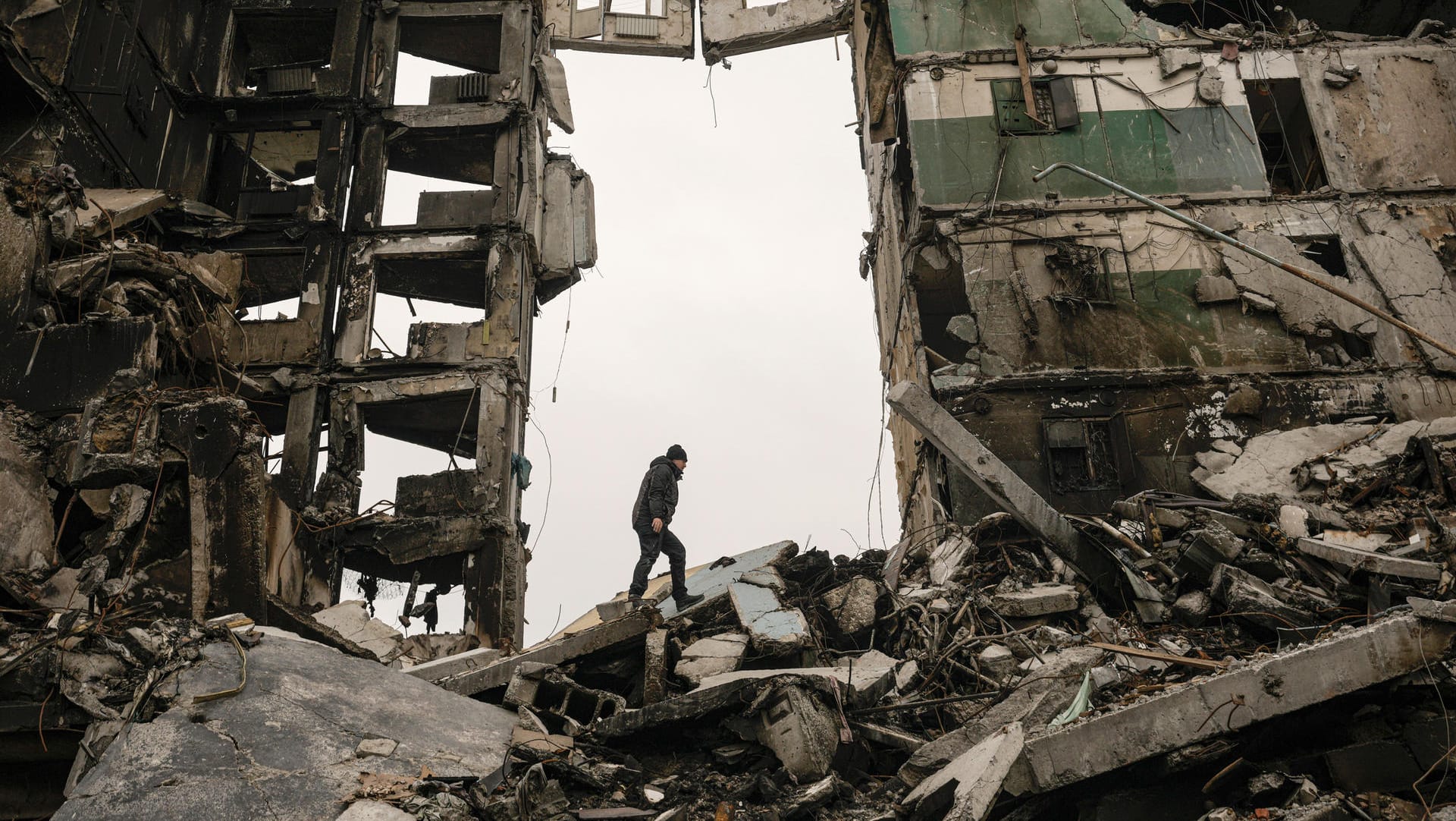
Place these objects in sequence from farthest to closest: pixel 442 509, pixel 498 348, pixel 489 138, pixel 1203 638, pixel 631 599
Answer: pixel 489 138 < pixel 498 348 < pixel 442 509 < pixel 631 599 < pixel 1203 638

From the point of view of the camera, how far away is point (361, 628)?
1534 centimetres

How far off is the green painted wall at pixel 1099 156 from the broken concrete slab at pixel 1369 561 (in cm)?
764

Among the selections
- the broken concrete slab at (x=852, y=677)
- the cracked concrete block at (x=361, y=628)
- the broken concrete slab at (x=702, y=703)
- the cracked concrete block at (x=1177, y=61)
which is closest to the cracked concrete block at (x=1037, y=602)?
the broken concrete slab at (x=852, y=677)

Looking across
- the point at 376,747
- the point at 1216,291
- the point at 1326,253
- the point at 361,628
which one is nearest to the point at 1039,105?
the point at 1216,291

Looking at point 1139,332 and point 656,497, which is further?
point 1139,332

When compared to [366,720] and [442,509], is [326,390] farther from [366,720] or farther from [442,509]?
[366,720]

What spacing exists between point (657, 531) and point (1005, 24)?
10552mm

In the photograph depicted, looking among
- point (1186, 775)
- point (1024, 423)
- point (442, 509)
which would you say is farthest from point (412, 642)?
point (1186, 775)

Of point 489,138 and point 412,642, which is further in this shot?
point 489,138

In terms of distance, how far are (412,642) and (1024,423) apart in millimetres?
10560

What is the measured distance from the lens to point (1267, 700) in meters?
5.62

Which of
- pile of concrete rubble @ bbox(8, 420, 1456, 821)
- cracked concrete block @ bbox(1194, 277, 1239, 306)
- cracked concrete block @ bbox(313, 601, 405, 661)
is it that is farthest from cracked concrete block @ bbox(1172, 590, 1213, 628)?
cracked concrete block @ bbox(313, 601, 405, 661)

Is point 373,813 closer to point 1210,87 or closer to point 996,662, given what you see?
point 996,662

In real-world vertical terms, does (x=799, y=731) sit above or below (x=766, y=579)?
below
